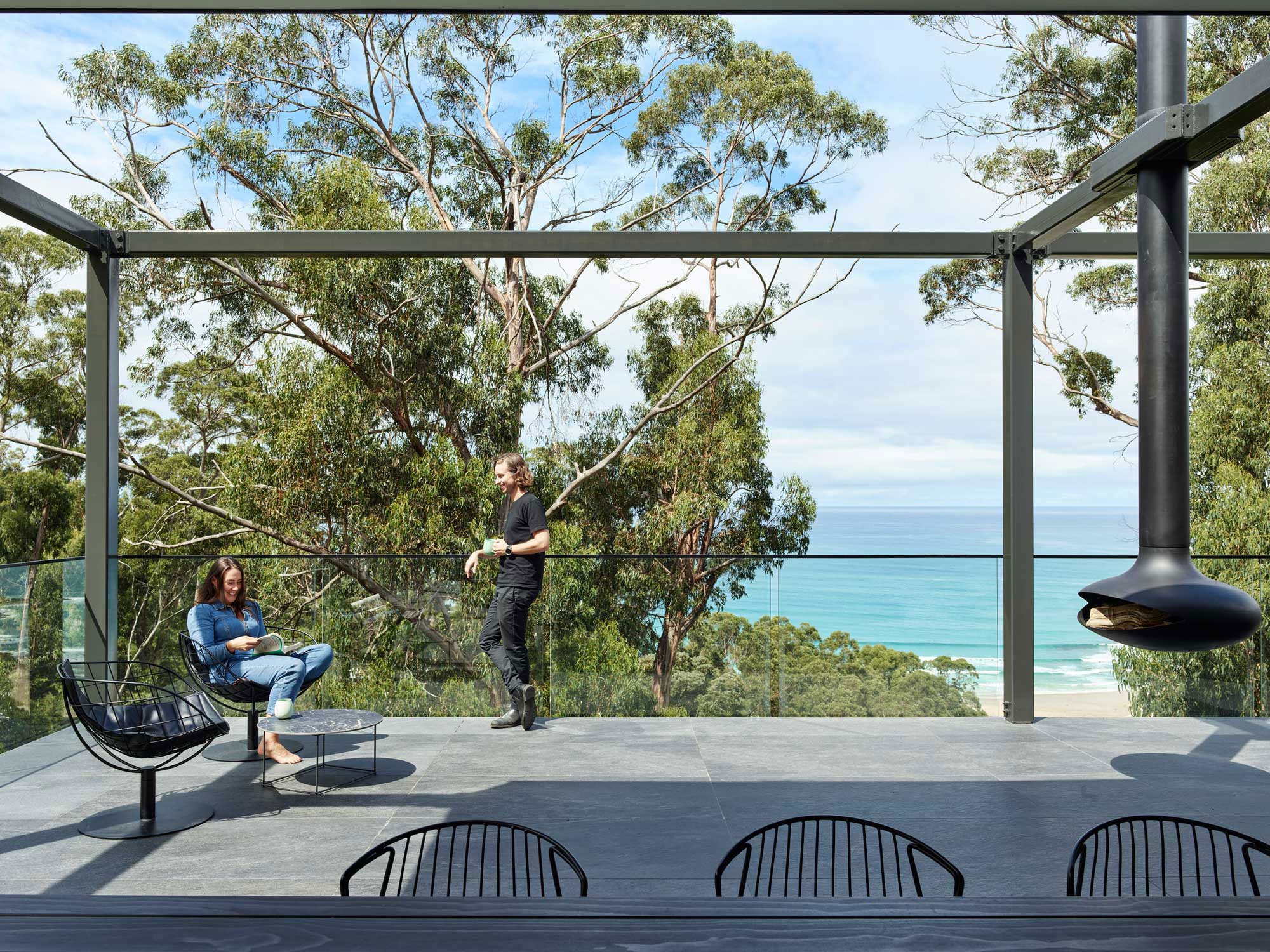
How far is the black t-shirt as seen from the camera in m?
5.94

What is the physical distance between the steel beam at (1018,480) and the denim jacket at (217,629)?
4263mm

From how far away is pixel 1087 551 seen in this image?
35.1m

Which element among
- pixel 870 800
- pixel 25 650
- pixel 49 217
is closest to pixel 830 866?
pixel 870 800

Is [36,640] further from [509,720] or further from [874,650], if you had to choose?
[874,650]

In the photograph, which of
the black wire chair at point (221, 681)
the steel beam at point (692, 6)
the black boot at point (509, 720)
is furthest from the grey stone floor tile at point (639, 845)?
the steel beam at point (692, 6)

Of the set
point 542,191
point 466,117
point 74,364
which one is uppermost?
point 466,117

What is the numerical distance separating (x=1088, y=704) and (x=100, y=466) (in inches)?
265

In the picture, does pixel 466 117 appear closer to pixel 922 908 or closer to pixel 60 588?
pixel 60 588

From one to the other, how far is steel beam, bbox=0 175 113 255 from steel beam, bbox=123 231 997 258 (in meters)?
0.18

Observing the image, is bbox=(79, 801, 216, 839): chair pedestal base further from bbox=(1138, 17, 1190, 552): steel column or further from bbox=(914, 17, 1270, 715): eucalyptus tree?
bbox=(914, 17, 1270, 715): eucalyptus tree

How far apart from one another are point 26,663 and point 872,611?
696 cm

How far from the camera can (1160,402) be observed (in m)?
2.99

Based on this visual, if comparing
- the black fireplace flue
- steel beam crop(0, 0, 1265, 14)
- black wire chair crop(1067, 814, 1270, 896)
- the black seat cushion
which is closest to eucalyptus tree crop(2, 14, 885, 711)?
the black seat cushion

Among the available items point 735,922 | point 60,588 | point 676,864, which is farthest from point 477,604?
point 735,922
